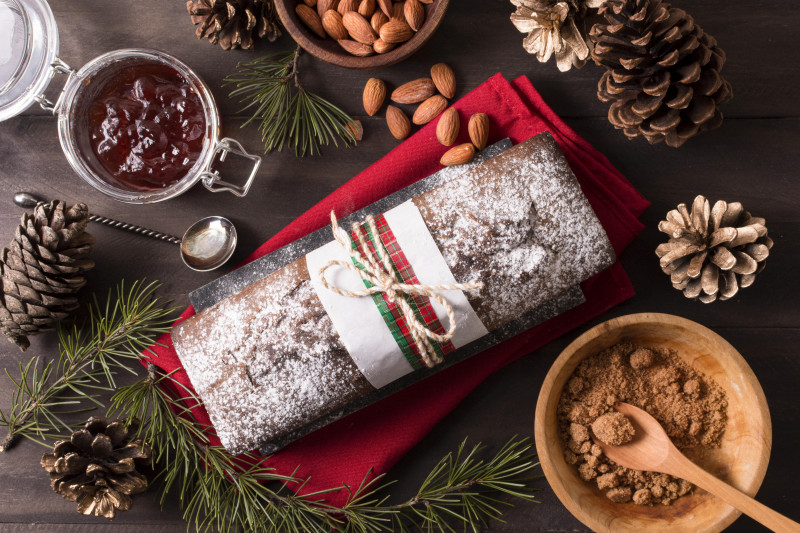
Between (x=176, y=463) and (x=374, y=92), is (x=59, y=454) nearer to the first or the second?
(x=176, y=463)

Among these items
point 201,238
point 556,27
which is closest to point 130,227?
point 201,238

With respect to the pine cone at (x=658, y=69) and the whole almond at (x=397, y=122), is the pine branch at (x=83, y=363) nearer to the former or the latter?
the whole almond at (x=397, y=122)

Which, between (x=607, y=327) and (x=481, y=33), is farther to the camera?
(x=481, y=33)

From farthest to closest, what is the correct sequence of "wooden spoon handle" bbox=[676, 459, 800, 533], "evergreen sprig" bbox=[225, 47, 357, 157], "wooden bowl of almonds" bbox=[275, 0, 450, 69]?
"evergreen sprig" bbox=[225, 47, 357, 157], "wooden bowl of almonds" bbox=[275, 0, 450, 69], "wooden spoon handle" bbox=[676, 459, 800, 533]

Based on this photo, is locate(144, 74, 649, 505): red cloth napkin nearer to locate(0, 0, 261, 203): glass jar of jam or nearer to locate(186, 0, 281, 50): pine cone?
locate(0, 0, 261, 203): glass jar of jam

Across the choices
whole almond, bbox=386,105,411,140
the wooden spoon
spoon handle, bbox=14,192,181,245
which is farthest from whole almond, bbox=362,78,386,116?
the wooden spoon

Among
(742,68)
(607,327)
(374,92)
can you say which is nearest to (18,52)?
(374,92)

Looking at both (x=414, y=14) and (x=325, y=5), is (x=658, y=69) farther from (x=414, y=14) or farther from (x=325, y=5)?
(x=325, y=5)
